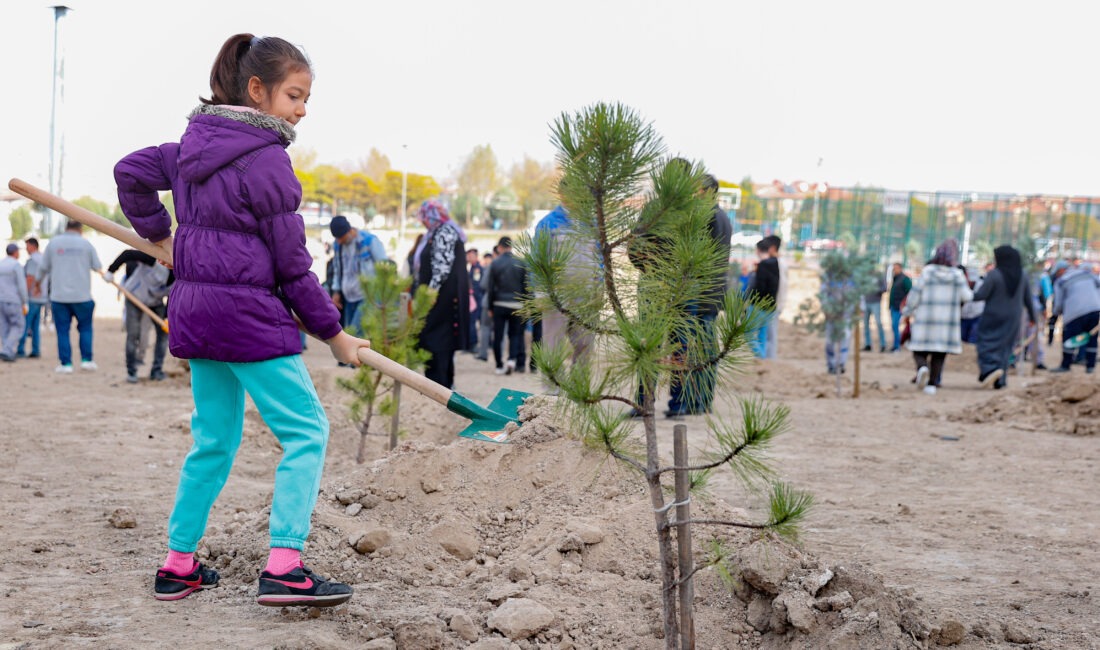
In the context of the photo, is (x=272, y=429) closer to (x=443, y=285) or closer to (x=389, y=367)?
(x=389, y=367)

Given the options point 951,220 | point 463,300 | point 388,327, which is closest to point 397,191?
point 951,220

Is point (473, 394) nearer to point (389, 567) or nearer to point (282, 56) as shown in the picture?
point (389, 567)

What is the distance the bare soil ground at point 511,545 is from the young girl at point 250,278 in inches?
17.0

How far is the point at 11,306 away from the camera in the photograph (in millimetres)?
12469

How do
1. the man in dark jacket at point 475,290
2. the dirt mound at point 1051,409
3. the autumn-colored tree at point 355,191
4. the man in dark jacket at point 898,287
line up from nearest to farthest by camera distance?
1. the dirt mound at point 1051,409
2. the man in dark jacket at point 475,290
3. the man in dark jacket at point 898,287
4. the autumn-colored tree at point 355,191

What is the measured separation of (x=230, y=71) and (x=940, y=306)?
393 inches

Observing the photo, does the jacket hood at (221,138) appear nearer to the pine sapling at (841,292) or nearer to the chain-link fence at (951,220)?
the pine sapling at (841,292)

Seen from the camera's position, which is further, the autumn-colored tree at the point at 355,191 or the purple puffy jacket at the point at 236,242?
the autumn-colored tree at the point at 355,191

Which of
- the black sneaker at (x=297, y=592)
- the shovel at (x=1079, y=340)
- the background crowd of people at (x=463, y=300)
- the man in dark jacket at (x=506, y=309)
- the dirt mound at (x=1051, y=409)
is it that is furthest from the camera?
the shovel at (x=1079, y=340)

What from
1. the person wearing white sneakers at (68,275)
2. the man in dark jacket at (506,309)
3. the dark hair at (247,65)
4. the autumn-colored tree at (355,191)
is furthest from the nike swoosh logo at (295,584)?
the autumn-colored tree at (355,191)

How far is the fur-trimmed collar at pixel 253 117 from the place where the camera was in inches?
120

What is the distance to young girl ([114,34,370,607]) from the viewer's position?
3.02 m

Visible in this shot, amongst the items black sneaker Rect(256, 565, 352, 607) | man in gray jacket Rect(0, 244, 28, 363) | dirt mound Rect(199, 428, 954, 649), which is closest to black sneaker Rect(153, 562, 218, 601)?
dirt mound Rect(199, 428, 954, 649)

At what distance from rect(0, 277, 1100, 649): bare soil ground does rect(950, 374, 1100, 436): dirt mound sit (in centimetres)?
126
